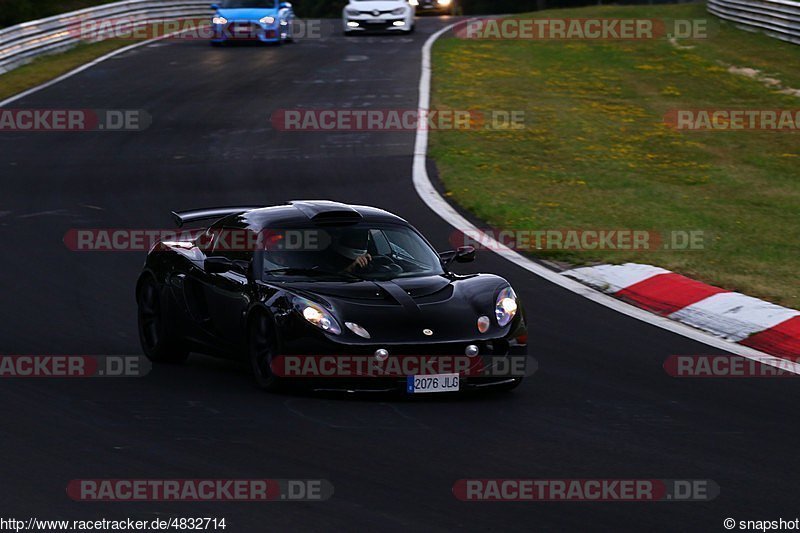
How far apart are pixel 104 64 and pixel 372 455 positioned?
Answer: 26155 millimetres

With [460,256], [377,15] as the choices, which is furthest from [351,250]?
[377,15]

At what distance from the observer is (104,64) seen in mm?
32156

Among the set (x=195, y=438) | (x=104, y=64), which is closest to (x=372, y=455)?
(x=195, y=438)

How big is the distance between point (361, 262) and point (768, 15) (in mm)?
27032

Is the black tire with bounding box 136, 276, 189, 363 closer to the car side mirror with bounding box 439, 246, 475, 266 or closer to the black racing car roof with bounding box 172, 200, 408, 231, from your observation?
the black racing car roof with bounding box 172, 200, 408, 231

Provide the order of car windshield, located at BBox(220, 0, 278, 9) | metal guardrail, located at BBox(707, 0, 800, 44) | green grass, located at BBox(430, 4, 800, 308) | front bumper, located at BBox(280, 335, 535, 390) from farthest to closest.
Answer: car windshield, located at BBox(220, 0, 278, 9)
metal guardrail, located at BBox(707, 0, 800, 44)
green grass, located at BBox(430, 4, 800, 308)
front bumper, located at BBox(280, 335, 535, 390)

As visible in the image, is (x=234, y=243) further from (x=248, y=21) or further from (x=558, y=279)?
(x=248, y=21)

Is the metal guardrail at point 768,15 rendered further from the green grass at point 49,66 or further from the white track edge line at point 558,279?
the green grass at point 49,66

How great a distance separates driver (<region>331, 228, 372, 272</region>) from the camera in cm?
985

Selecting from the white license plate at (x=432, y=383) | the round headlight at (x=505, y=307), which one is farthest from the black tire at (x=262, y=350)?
the round headlight at (x=505, y=307)

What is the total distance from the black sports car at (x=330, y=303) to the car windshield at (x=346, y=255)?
0.03ft

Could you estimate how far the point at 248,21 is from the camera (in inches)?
1395

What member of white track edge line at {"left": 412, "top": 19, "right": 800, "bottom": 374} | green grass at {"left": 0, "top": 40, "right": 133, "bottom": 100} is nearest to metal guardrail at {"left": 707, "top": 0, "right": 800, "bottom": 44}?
white track edge line at {"left": 412, "top": 19, "right": 800, "bottom": 374}

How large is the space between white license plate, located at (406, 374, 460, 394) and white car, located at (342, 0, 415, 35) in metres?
30.2
